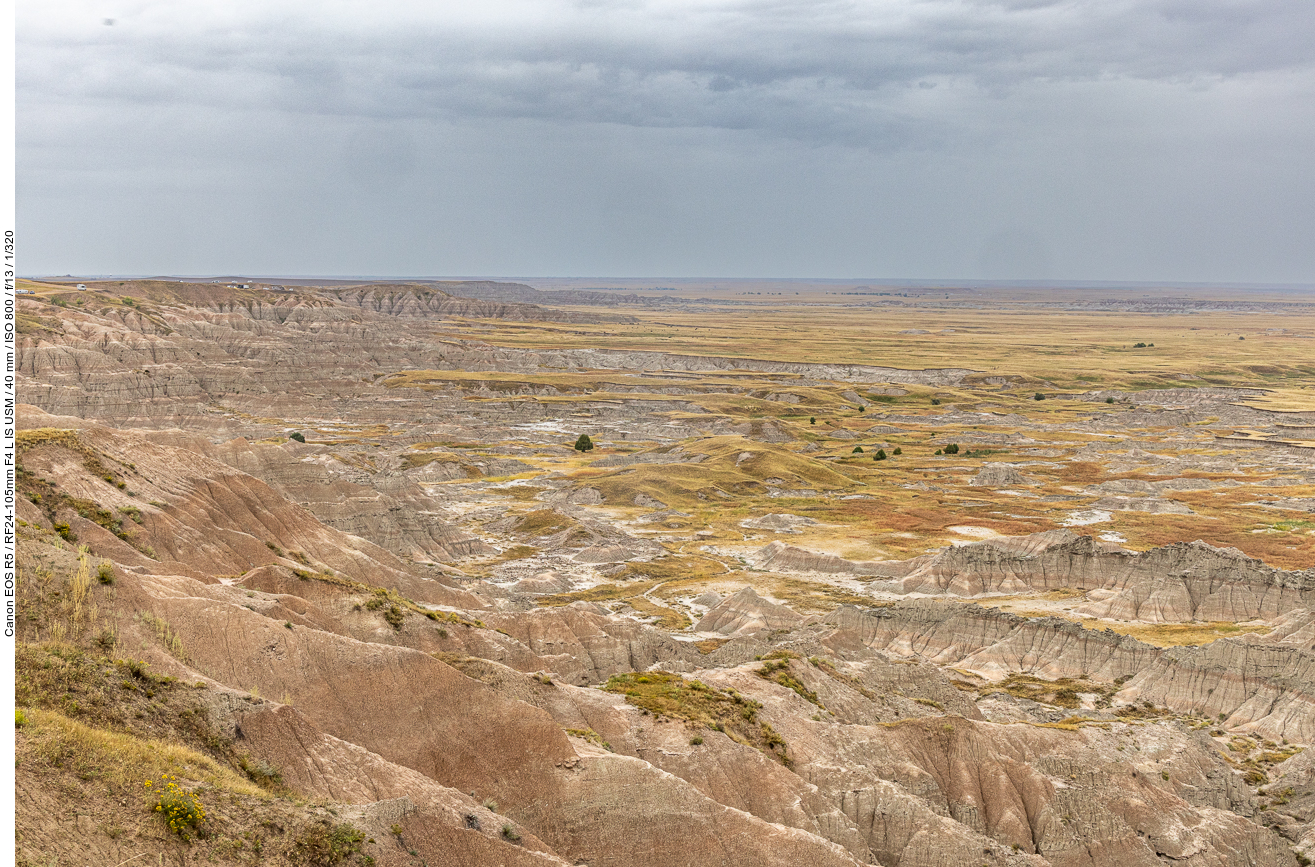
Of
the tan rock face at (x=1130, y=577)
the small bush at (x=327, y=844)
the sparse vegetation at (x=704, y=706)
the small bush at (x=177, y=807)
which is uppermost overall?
the small bush at (x=177, y=807)

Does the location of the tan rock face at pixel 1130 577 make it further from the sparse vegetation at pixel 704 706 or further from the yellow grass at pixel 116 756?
the yellow grass at pixel 116 756

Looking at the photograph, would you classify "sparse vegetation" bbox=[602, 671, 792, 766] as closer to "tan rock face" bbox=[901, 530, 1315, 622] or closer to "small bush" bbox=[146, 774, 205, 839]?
"small bush" bbox=[146, 774, 205, 839]

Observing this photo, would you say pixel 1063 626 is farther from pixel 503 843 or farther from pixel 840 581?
pixel 503 843

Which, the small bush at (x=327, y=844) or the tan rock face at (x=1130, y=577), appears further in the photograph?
the tan rock face at (x=1130, y=577)

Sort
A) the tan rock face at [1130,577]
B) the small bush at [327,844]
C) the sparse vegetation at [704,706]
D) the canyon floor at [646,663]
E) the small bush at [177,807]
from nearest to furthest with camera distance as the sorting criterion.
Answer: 1. the small bush at [177,807]
2. the small bush at [327,844]
3. the canyon floor at [646,663]
4. the sparse vegetation at [704,706]
5. the tan rock face at [1130,577]

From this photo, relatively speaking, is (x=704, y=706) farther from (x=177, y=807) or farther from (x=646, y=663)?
(x=177, y=807)

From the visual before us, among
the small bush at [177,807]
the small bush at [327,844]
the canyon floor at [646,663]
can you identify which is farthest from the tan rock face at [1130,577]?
the small bush at [177,807]

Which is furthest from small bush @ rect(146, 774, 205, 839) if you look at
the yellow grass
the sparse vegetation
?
the sparse vegetation

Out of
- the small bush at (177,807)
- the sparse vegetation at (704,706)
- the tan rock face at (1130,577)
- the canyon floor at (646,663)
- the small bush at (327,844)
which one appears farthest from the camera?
the tan rock face at (1130,577)

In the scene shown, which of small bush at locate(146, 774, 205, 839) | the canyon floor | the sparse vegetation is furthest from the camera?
the sparse vegetation
